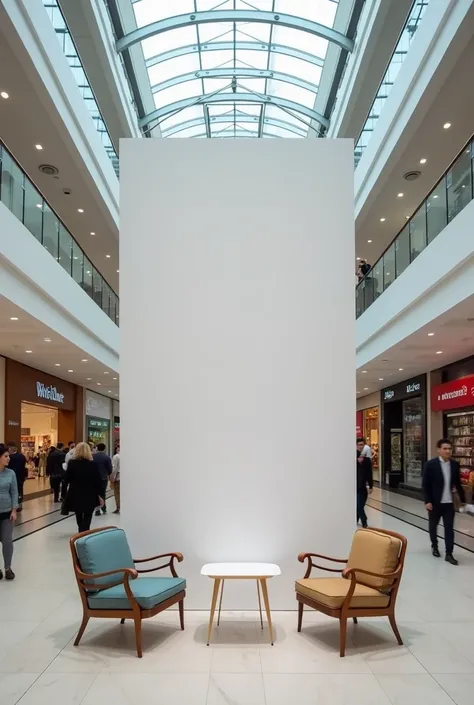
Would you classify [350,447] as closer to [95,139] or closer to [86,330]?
[86,330]

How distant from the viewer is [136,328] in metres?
6.02

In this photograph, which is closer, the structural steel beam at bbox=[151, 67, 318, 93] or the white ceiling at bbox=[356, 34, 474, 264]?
the white ceiling at bbox=[356, 34, 474, 264]

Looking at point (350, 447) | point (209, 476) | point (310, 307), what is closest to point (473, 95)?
point (310, 307)

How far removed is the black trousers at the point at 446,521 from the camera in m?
7.88

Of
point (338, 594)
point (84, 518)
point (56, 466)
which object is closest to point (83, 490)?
point (84, 518)

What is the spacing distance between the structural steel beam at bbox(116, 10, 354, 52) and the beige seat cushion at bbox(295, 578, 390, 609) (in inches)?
563

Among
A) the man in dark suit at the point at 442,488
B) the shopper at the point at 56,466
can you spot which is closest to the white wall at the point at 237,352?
the man in dark suit at the point at 442,488

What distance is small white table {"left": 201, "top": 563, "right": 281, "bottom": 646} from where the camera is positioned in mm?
4926

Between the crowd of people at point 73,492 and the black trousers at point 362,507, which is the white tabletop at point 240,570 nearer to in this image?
the crowd of people at point 73,492

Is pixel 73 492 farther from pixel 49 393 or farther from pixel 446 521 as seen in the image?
pixel 49 393

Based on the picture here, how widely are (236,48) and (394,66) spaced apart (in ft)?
18.2

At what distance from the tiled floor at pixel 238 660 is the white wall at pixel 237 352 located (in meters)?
0.59

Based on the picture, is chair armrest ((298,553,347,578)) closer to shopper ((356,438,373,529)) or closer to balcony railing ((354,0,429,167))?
shopper ((356,438,373,529))

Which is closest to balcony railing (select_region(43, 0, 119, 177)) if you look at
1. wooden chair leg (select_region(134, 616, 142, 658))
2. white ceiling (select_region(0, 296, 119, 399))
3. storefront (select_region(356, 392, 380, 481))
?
white ceiling (select_region(0, 296, 119, 399))
